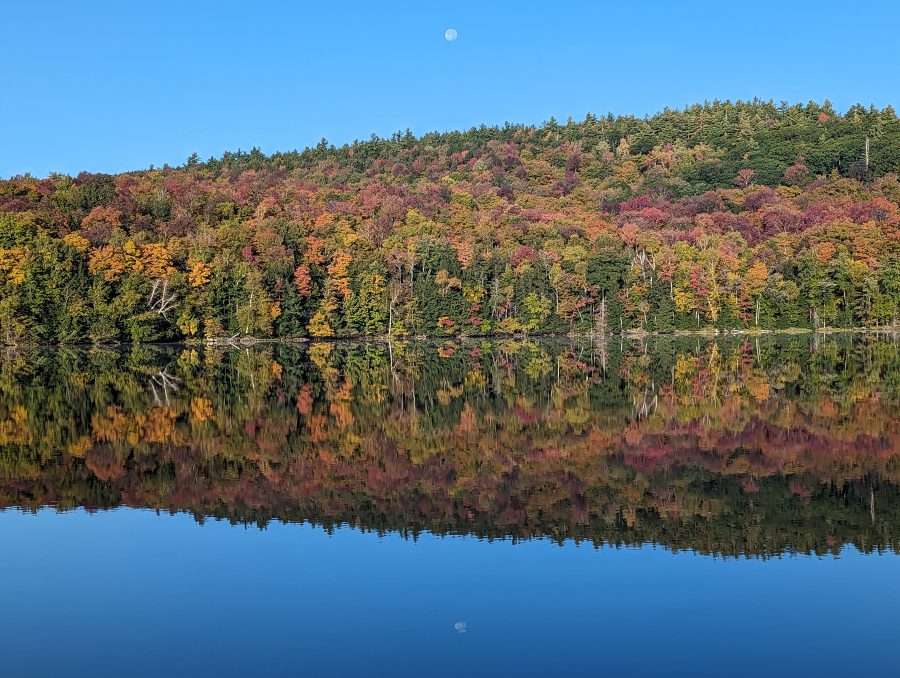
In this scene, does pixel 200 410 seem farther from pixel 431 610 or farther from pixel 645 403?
pixel 431 610

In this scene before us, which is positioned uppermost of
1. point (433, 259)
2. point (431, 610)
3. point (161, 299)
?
point (433, 259)

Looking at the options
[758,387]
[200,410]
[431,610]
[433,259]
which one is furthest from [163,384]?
[433,259]

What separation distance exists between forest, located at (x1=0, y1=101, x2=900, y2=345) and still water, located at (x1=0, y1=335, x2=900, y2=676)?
135 feet

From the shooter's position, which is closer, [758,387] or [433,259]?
[758,387]

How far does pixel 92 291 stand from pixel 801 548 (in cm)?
6012

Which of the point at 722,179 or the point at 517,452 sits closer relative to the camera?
the point at 517,452

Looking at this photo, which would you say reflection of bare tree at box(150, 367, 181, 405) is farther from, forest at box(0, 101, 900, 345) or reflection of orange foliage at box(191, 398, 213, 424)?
forest at box(0, 101, 900, 345)

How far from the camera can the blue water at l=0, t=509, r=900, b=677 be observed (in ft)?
32.6

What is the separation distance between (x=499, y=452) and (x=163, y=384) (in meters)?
20.3

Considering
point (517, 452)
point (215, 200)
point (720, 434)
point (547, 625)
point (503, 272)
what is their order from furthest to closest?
point (215, 200), point (503, 272), point (720, 434), point (517, 452), point (547, 625)

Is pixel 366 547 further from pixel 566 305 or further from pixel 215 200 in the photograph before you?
pixel 215 200

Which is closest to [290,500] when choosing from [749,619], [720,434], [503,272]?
[749,619]

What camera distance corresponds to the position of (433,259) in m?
81.3

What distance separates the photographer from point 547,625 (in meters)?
10.8
